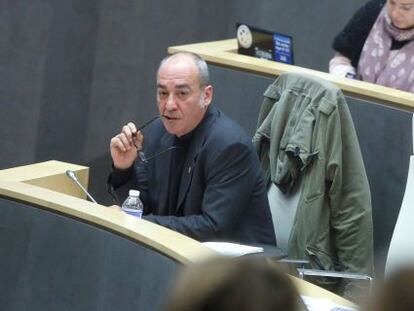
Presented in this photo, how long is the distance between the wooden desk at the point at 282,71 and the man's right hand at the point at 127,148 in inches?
29.1

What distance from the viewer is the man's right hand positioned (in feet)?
12.9

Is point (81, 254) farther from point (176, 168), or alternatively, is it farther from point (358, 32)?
point (358, 32)

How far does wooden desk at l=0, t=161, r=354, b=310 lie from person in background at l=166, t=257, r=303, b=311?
56.7 inches

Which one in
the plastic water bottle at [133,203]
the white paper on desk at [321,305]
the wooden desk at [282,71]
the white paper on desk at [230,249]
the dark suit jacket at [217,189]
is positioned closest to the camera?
the white paper on desk at [321,305]

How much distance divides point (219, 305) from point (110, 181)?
2.69 m

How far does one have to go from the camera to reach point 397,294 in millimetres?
1271

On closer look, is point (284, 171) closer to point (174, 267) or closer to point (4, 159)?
point (174, 267)

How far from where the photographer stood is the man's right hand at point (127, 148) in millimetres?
3930

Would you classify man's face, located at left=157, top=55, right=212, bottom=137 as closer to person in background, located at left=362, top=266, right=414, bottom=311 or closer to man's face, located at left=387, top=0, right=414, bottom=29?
man's face, located at left=387, top=0, right=414, bottom=29

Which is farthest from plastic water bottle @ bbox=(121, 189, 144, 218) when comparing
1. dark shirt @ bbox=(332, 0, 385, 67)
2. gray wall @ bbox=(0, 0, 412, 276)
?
gray wall @ bbox=(0, 0, 412, 276)

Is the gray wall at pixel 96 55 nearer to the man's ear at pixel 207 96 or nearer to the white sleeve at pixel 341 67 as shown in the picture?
the white sleeve at pixel 341 67

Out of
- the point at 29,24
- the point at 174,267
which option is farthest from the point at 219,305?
the point at 29,24

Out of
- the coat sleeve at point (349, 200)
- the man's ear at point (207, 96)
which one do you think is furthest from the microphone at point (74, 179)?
the coat sleeve at point (349, 200)

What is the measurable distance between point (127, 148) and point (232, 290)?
2.63 metres
